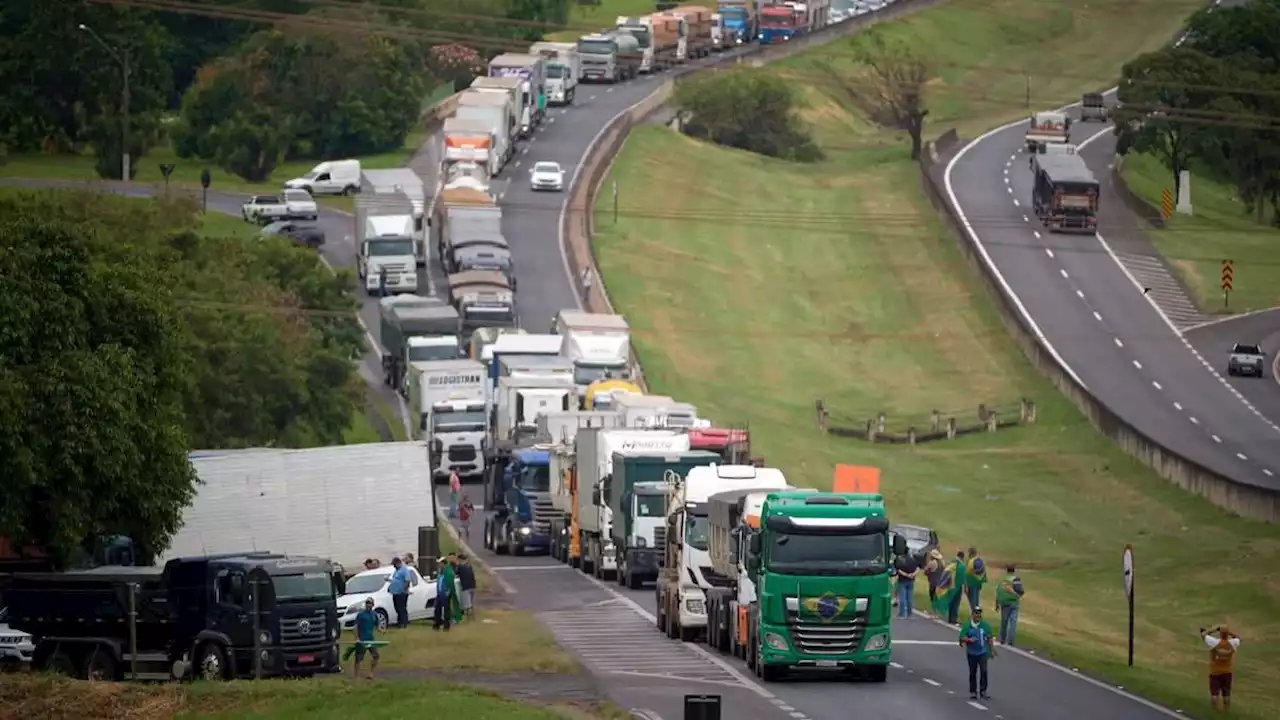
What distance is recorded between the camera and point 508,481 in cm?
6706

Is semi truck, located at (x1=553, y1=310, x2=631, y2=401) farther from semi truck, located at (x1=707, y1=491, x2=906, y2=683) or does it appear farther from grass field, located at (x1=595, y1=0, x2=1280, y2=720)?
semi truck, located at (x1=707, y1=491, x2=906, y2=683)

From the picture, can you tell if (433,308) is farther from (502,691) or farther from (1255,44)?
(1255,44)

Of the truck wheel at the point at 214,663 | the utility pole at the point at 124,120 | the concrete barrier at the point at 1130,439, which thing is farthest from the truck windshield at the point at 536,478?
the utility pole at the point at 124,120

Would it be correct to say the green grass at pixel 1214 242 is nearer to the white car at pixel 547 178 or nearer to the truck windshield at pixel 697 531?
the white car at pixel 547 178

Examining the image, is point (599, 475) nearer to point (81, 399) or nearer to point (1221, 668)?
point (81, 399)

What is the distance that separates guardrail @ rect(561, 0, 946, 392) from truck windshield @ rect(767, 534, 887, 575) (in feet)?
144

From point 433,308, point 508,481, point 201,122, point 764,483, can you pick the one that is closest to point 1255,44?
point 201,122

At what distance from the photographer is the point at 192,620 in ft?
128

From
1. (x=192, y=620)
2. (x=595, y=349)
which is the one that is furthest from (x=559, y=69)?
(x=192, y=620)

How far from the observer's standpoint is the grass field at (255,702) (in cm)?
3222

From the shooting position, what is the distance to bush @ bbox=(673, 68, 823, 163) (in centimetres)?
14775

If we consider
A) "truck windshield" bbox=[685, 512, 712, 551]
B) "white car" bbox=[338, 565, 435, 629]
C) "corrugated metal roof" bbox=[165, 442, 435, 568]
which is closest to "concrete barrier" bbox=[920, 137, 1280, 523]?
"corrugated metal roof" bbox=[165, 442, 435, 568]

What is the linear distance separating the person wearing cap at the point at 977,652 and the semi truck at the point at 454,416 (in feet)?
138

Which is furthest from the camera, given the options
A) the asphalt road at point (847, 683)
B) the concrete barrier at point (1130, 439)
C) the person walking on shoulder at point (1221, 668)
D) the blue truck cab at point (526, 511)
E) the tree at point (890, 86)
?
the tree at point (890, 86)
